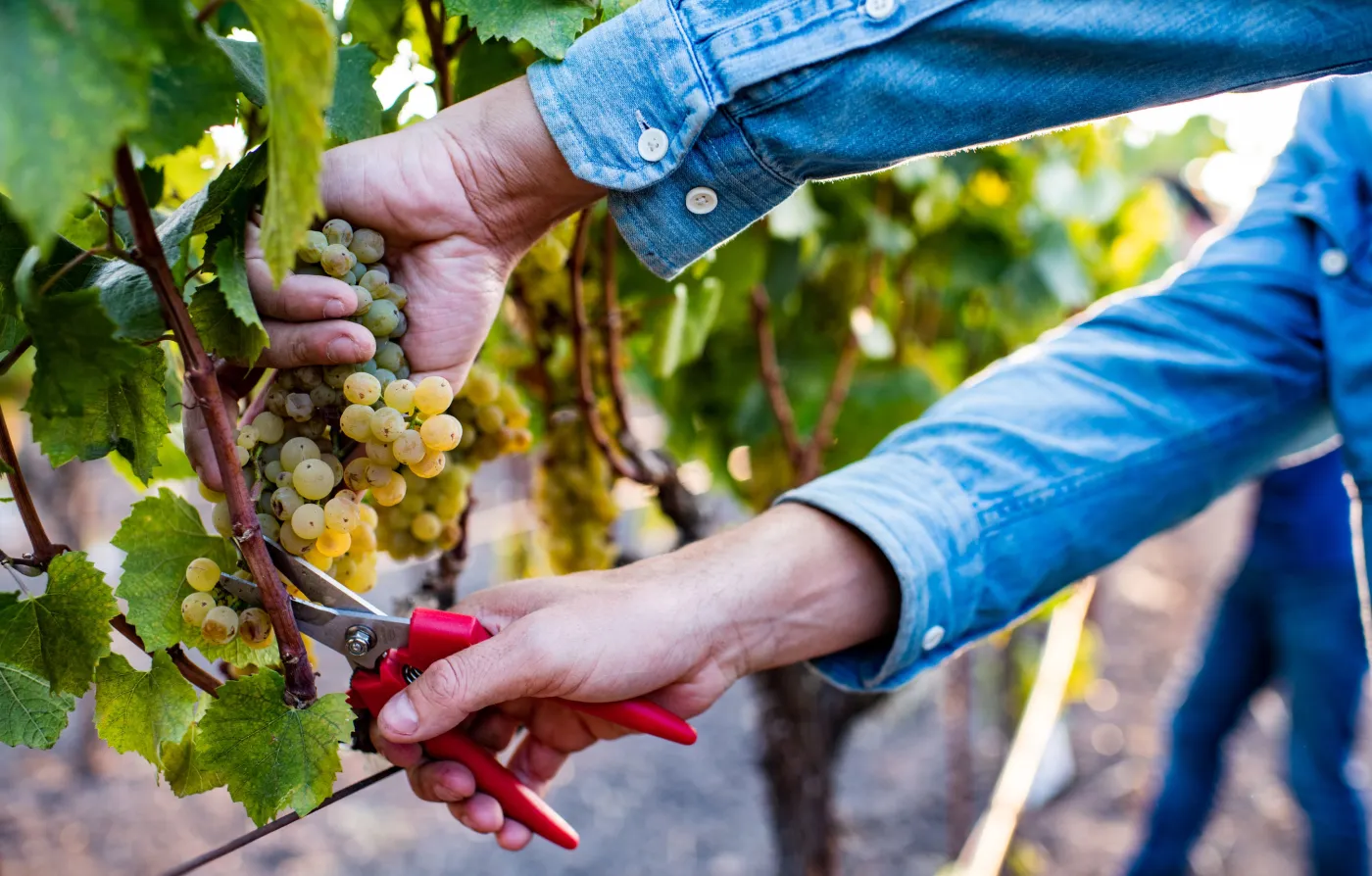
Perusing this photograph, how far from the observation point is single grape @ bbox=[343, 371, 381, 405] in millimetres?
675

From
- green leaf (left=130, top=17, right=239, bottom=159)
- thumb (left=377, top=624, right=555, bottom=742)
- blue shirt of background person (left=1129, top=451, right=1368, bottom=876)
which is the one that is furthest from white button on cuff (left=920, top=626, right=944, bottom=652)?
blue shirt of background person (left=1129, top=451, right=1368, bottom=876)

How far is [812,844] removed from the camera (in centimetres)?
209

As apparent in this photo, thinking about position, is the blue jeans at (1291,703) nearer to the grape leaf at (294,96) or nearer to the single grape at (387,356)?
the single grape at (387,356)

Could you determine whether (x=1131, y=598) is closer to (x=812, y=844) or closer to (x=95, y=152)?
(x=812, y=844)

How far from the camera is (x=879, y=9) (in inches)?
27.3

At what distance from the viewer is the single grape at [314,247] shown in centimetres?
66

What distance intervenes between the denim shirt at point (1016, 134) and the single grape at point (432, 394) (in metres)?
0.17

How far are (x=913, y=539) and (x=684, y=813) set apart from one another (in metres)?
2.58

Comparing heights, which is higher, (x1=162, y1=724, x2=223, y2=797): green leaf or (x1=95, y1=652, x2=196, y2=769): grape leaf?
(x1=95, y1=652, x2=196, y2=769): grape leaf

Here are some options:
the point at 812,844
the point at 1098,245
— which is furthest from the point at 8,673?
the point at 1098,245

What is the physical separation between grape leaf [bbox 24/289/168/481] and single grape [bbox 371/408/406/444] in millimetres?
128

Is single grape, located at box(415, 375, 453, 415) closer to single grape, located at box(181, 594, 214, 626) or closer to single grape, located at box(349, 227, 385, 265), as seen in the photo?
single grape, located at box(349, 227, 385, 265)

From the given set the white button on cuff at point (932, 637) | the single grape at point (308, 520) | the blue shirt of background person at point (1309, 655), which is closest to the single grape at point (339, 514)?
the single grape at point (308, 520)

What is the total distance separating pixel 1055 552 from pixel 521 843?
579mm
